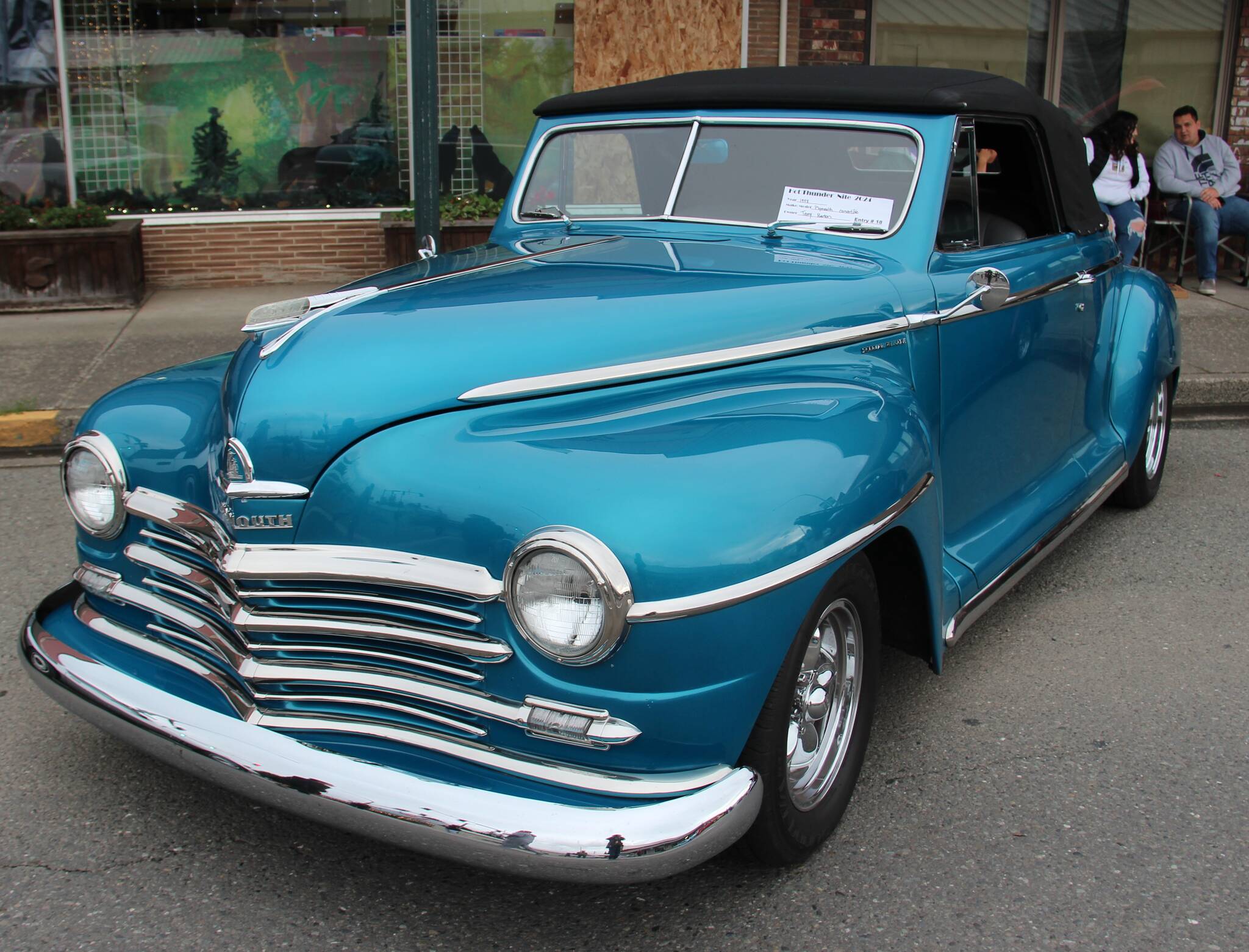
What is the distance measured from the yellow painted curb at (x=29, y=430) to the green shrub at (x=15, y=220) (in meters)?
2.96

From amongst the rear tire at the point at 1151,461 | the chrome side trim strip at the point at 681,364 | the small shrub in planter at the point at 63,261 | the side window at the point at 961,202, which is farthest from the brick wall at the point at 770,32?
the chrome side trim strip at the point at 681,364

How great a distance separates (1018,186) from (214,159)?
7.09 m

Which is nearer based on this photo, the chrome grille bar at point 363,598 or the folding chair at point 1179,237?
the chrome grille bar at point 363,598

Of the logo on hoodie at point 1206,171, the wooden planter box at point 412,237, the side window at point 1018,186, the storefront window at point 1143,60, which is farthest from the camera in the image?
the storefront window at point 1143,60

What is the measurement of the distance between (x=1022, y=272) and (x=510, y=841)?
2.40m

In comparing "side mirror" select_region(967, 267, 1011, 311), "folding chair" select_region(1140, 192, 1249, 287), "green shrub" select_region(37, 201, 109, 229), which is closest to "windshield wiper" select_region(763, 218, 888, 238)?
"side mirror" select_region(967, 267, 1011, 311)

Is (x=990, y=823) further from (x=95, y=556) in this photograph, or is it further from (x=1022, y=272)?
(x=95, y=556)

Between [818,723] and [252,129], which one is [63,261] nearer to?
[252,129]

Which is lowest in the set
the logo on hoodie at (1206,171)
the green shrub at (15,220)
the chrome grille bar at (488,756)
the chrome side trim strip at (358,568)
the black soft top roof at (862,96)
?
the chrome grille bar at (488,756)

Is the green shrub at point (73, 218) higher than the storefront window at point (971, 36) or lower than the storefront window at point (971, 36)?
lower

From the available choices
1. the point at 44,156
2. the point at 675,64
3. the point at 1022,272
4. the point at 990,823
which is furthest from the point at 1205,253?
the point at 44,156

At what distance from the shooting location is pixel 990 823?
2.73 metres

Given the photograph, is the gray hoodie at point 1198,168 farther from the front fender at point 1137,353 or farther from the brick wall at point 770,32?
the front fender at point 1137,353

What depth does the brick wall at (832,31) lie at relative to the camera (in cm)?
934
